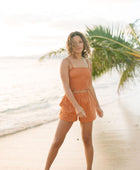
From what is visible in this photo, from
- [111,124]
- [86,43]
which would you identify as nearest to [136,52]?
[111,124]

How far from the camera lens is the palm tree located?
19.3 feet

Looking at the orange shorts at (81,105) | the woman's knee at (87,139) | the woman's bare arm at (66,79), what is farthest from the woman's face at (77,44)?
the woman's knee at (87,139)

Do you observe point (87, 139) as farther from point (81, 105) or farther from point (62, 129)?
point (81, 105)

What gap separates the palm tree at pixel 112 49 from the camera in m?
5.89

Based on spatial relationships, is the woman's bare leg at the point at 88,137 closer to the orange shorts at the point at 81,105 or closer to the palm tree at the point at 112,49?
the orange shorts at the point at 81,105

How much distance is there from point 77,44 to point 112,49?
122 inches

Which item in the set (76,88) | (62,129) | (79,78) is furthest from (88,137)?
(79,78)

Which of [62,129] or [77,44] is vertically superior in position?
[77,44]

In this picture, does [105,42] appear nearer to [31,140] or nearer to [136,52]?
[136,52]

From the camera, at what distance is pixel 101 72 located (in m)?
6.91

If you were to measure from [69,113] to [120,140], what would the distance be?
243 centimetres

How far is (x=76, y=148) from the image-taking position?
4.51m

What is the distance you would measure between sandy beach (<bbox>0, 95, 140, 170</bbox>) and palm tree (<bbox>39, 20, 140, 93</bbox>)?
5.06 ft

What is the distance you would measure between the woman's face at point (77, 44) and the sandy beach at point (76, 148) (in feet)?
6.07
